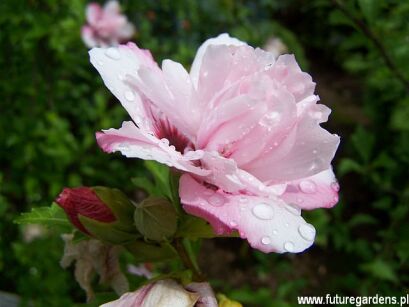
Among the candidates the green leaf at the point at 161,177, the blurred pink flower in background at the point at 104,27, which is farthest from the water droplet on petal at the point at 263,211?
the blurred pink flower in background at the point at 104,27

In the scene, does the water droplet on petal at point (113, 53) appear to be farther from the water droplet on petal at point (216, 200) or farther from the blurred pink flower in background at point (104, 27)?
the blurred pink flower in background at point (104, 27)

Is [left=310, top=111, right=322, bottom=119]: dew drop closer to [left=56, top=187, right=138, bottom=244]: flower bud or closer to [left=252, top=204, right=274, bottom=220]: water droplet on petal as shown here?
[left=252, top=204, right=274, bottom=220]: water droplet on petal

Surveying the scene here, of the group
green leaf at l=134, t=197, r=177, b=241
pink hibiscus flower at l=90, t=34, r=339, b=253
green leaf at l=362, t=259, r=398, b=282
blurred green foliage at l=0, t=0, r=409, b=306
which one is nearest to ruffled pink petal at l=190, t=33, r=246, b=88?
pink hibiscus flower at l=90, t=34, r=339, b=253

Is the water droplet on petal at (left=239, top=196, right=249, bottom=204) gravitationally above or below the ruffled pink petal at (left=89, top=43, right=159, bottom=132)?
below

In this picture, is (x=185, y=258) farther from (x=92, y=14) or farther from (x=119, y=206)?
(x=92, y=14)

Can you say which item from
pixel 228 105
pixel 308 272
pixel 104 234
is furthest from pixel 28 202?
pixel 228 105

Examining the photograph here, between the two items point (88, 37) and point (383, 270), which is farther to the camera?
point (88, 37)

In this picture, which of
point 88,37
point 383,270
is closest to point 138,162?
point 88,37
